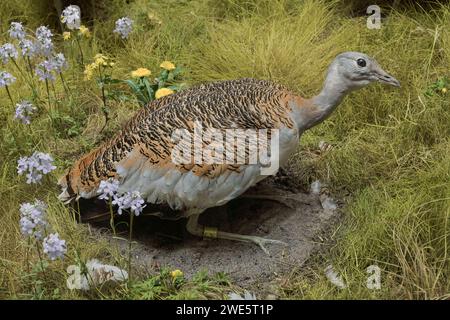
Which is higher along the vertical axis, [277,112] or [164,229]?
[277,112]

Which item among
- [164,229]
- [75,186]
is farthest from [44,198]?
[164,229]

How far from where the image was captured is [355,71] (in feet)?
8.87

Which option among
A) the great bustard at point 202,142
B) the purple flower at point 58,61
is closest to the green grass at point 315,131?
the great bustard at point 202,142

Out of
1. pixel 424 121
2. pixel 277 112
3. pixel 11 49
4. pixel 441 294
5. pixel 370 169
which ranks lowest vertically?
pixel 441 294

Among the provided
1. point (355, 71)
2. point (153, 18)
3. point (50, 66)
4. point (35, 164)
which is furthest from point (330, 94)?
point (153, 18)

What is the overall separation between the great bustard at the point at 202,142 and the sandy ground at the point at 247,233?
8 centimetres

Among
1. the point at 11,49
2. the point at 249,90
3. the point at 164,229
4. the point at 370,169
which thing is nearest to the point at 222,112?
the point at 249,90

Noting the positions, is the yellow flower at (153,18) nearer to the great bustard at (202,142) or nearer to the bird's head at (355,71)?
the great bustard at (202,142)

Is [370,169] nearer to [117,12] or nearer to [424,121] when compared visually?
[424,121]

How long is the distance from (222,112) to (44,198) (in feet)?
3.19

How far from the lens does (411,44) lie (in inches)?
146

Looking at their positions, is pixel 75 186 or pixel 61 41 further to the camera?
pixel 61 41
